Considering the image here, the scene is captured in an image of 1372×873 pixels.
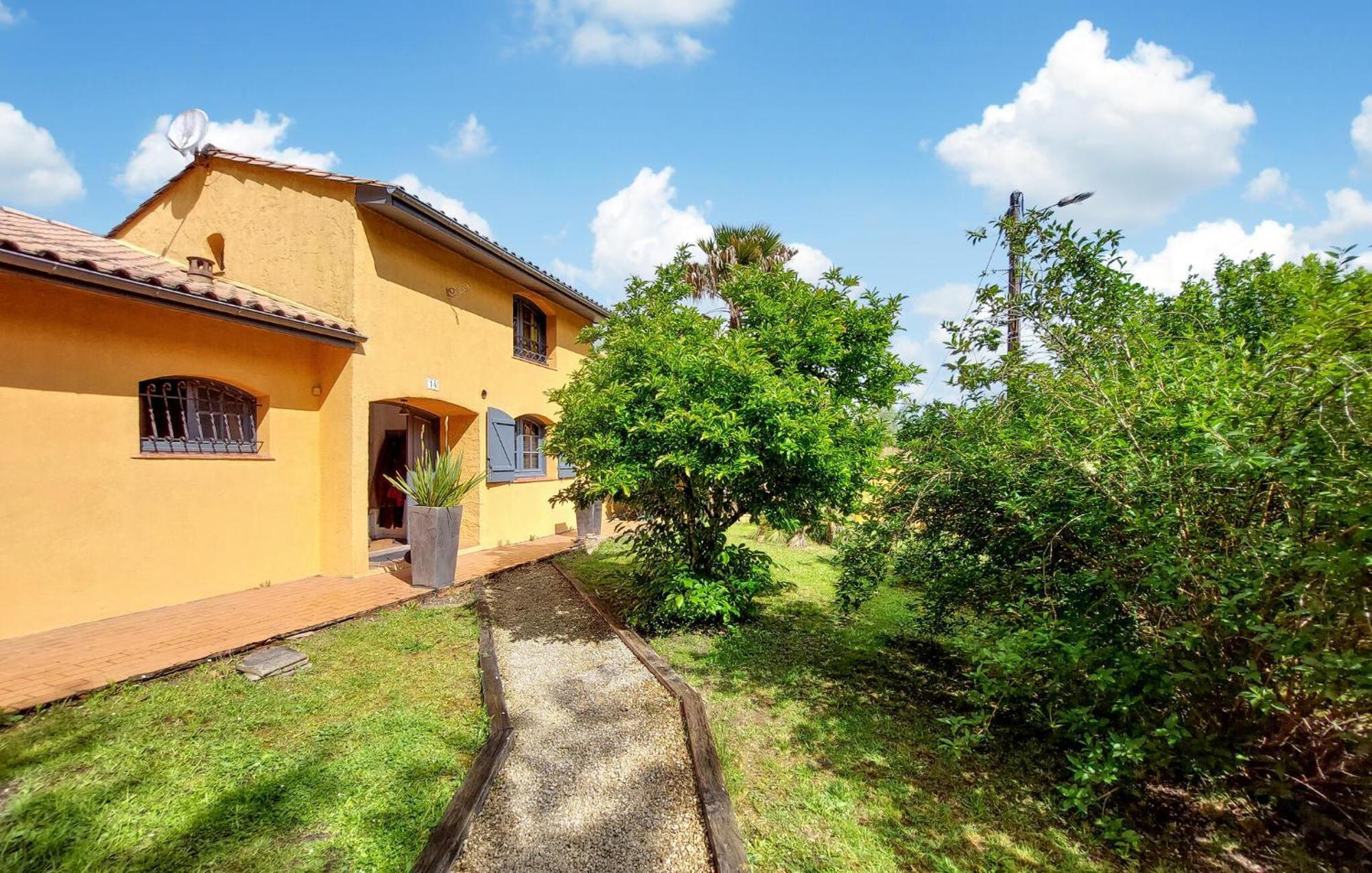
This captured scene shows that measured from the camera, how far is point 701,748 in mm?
3316

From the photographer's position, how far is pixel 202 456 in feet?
19.4

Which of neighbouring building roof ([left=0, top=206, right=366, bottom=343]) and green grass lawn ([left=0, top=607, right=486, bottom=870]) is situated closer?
green grass lawn ([left=0, top=607, right=486, bottom=870])

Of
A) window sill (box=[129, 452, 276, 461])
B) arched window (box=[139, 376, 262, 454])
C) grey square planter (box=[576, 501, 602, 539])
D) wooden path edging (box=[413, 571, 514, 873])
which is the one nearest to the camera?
wooden path edging (box=[413, 571, 514, 873])

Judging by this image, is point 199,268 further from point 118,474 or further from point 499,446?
point 499,446

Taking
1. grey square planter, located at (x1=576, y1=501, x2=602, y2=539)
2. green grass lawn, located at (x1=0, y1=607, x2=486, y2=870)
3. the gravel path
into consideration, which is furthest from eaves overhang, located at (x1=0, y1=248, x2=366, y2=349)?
grey square planter, located at (x1=576, y1=501, x2=602, y2=539)

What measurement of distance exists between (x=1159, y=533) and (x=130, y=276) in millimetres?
7699

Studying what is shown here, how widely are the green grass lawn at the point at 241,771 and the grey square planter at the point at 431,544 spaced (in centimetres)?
222

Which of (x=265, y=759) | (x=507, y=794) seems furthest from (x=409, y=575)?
(x=507, y=794)

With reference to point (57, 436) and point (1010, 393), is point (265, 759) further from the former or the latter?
point (1010, 393)

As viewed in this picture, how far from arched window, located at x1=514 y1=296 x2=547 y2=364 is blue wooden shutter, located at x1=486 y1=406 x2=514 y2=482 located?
1.55 meters

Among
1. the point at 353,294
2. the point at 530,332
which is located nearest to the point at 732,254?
the point at 530,332

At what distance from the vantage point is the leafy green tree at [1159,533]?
1.98m

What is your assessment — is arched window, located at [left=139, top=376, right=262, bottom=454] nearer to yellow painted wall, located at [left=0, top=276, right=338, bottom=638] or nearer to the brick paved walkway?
yellow painted wall, located at [left=0, top=276, right=338, bottom=638]

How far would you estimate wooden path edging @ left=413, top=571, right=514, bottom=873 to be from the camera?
7.92ft
